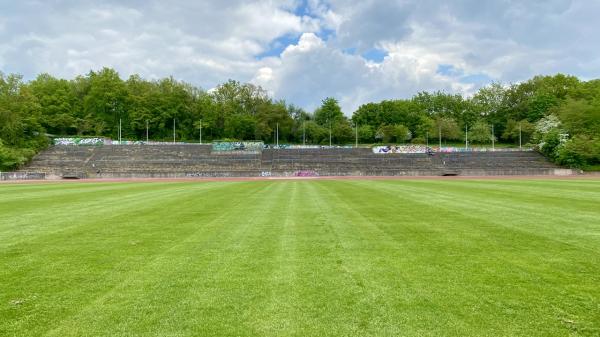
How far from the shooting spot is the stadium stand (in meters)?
64.1

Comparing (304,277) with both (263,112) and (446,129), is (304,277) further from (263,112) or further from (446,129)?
(446,129)

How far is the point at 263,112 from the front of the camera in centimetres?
11819

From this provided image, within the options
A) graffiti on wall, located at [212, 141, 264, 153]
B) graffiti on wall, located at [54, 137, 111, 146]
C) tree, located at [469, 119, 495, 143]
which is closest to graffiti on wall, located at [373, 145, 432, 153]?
graffiti on wall, located at [212, 141, 264, 153]

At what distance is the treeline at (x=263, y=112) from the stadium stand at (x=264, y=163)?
952 inches

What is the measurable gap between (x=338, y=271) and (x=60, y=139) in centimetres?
9882

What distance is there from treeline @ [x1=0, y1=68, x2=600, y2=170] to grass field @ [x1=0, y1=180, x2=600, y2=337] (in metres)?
96.5

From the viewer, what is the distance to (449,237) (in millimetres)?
10297

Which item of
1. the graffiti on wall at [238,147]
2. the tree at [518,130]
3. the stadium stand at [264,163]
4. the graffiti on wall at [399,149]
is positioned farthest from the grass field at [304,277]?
the tree at [518,130]

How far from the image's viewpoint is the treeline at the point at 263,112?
10956 cm

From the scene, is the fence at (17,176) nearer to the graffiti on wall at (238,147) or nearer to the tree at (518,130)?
the graffiti on wall at (238,147)

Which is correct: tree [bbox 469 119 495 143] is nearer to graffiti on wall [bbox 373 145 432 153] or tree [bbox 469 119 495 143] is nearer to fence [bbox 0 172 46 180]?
graffiti on wall [bbox 373 145 432 153]

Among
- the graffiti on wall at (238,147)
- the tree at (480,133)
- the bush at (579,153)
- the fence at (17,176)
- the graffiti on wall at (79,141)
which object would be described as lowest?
the fence at (17,176)

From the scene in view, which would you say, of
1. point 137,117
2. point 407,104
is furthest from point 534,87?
point 137,117

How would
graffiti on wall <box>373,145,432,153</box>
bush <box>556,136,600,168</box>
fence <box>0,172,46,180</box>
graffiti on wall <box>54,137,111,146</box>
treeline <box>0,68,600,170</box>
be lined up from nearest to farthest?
fence <box>0,172,46,180</box> → bush <box>556,136,600,168</box> → graffiti on wall <box>373,145,432,153</box> → graffiti on wall <box>54,137,111,146</box> → treeline <box>0,68,600,170</box>
